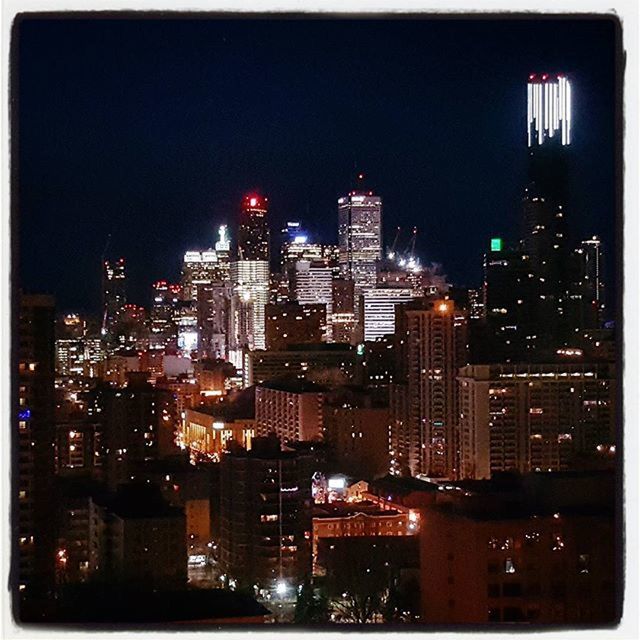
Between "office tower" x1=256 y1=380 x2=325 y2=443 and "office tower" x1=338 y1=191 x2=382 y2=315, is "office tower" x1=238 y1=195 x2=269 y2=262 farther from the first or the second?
"office tower" x1=256 y1=380 x2=325 y2=443

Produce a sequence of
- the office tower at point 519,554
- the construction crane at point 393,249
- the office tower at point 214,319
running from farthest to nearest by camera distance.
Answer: the office tower at point 214,319 < the construction crane at point 393,249 < the office tower at point 519,554

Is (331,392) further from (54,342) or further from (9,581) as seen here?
(9,581)

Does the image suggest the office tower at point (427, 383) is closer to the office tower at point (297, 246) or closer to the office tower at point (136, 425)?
the office tower at point (297, 246)

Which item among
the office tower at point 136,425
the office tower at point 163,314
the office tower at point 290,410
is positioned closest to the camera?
the office tower at point 136,425

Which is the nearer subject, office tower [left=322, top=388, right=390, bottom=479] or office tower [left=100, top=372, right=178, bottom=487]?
office tower [left=100, top=372, right=178, bottom=487]

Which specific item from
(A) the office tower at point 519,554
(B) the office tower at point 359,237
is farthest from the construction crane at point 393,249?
(A) the office tower at point 519,554

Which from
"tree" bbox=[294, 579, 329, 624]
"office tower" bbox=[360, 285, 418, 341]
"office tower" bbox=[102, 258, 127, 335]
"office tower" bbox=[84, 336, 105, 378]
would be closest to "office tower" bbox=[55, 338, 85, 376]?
"office tower" bbox=[84, 336, 105, 378]

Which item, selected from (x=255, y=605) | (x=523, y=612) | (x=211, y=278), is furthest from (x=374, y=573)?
(x=211, y=278)

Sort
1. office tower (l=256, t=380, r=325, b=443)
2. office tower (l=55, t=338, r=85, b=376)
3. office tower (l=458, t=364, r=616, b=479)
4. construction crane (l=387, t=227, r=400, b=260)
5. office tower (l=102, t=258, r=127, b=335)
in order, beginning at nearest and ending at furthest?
1. office tower (l=55, t=338, r=85, b=376)
2. office tower (l=102, t=258, r=127, b=335)
3. construction crane (l=387, t=227, r=400, b=260)
4. office tower (l=458, t=364, r=616, b=479)
5. office tower (l=256, t=380, r=325, b=443)
